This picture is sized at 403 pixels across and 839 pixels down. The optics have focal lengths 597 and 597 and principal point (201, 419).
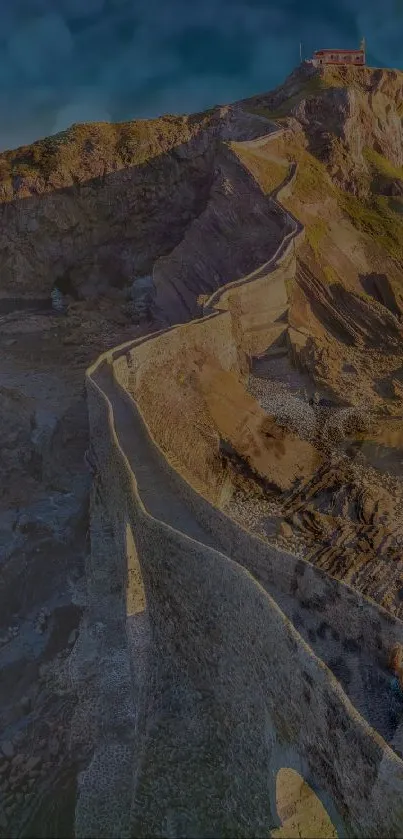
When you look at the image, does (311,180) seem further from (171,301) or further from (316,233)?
(171,301)

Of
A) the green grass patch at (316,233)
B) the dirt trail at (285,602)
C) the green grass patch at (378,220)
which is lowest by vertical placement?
the dirt trail at (285,602)

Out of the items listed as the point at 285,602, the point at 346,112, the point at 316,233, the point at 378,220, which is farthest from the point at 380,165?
the point at 285,602

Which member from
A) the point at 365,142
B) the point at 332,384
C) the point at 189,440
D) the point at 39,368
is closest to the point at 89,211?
the point at 39,368

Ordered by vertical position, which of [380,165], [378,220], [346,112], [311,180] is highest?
[346,112]

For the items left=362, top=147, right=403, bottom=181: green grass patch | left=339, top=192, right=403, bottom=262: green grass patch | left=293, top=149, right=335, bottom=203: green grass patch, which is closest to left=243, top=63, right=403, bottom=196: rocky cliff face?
left=362, top=147, right=403, bottom=181: green grass patch

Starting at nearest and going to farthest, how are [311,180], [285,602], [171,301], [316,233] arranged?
[285,602] < [316,233] < [171,301] < [311,180]

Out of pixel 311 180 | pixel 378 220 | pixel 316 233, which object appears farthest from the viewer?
pixel 378 220

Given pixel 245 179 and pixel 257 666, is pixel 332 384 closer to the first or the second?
pixel 245 179

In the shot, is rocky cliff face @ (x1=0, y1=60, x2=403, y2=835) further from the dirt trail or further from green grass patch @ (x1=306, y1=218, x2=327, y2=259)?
the dirt trail

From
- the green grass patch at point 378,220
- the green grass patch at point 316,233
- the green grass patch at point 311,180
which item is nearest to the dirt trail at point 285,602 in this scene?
the green grass patch at point 316,233

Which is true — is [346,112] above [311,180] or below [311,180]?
above

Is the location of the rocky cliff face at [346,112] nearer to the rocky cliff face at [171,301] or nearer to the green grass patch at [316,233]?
the rocky cliff face at [171,301]
